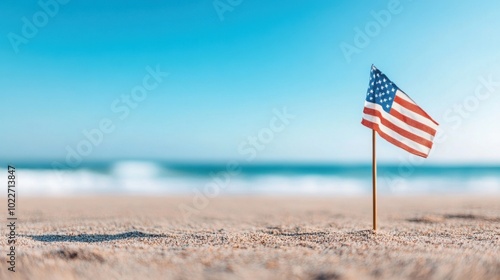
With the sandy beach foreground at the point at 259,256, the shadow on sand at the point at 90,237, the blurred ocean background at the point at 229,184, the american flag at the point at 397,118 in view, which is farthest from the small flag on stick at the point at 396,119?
the blurred ocean background at the point at 229,184

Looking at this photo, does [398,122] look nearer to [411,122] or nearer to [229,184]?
[411,122]

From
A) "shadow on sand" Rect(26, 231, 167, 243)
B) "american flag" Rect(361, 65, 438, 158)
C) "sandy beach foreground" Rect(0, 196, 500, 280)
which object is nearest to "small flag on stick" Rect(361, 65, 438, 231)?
"american flag" Rect(361, 65, 438, 158)

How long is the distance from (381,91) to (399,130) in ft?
2.19

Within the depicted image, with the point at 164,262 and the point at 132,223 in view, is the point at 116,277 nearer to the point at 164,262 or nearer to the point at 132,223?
the point at 164,262

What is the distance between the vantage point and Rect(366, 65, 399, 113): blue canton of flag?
18.9 ft

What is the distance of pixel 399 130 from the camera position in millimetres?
5816

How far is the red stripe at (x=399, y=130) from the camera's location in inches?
227

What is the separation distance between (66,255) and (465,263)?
4.06 m

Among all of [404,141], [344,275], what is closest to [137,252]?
[344,275]

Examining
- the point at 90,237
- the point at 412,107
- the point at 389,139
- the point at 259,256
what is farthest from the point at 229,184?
the point at 259,256

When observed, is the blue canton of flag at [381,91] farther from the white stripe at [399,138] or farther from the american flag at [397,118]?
the white stripe at [399,138]

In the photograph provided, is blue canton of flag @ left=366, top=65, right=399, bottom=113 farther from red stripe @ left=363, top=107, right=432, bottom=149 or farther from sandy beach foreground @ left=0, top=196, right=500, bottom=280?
sandy beach foreground @ left=0, top=196, right=500, bottom=280

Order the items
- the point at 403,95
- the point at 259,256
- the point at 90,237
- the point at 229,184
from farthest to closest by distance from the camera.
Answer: the point at 229,184, the point at 403,95, the point at 90,237, the point at 259,256

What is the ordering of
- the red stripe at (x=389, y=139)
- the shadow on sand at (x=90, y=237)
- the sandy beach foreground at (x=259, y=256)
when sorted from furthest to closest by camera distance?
the red stripe at (x=389, y=139), the shadow on sand at (x=90, y=237), the sandy beach foreground at (x=259, y=256)
